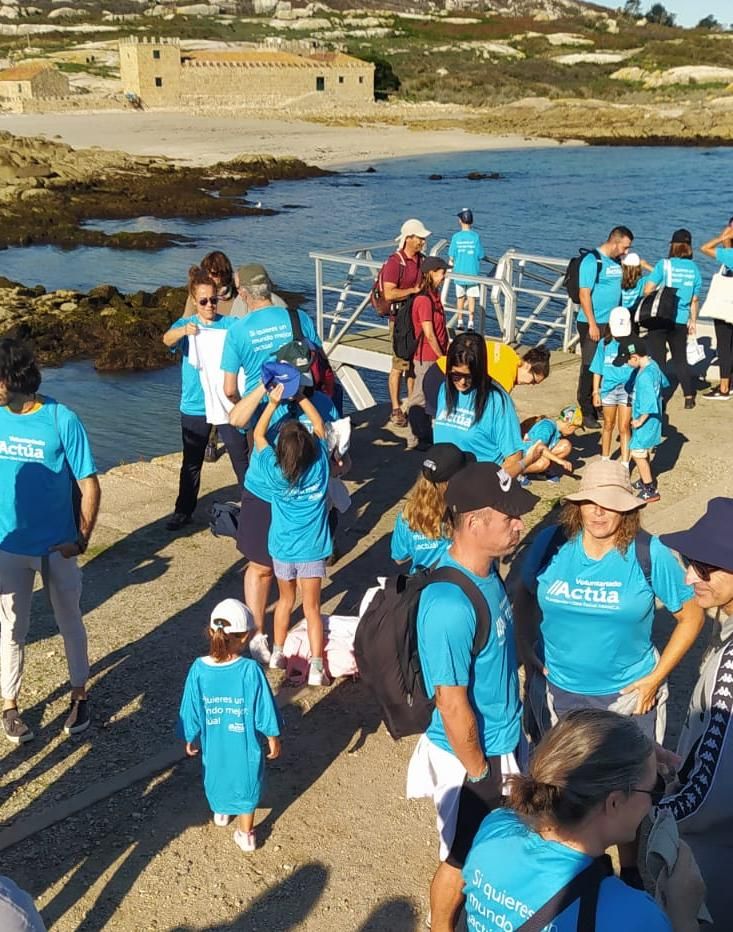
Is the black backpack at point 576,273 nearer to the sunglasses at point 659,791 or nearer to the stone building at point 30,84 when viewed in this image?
the sunglasses at point 659,791

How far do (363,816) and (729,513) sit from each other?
219cm

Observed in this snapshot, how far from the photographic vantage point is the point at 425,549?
4438mm

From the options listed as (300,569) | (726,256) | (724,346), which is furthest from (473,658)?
(724,346)

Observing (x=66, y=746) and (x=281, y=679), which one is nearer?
(x=66, y=746)

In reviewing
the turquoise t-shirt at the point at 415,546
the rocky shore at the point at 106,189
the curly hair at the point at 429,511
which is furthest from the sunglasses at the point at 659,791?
the rocky shore at the point at 106,189

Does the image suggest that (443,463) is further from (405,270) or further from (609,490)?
(405,270)

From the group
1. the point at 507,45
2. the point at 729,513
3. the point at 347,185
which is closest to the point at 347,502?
the point at 729,513

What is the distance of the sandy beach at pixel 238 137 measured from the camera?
194 ft

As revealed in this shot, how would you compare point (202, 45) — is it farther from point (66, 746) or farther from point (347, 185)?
point (66, 746)

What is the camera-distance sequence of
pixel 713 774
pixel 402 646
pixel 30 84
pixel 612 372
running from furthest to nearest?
pixel 30 84 < pixel 612 372 < pixel 402 646 < pixel 713 774

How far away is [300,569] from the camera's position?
5.01 meters

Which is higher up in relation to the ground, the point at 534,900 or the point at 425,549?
→ the point at 534,900

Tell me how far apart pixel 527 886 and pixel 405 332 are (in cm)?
670

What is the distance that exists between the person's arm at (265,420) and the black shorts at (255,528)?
316 mm
